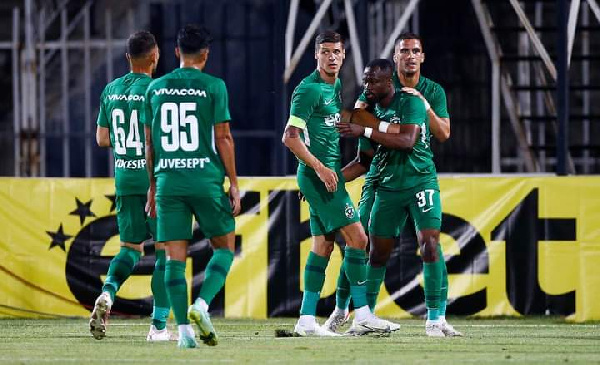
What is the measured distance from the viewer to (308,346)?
9.91 m

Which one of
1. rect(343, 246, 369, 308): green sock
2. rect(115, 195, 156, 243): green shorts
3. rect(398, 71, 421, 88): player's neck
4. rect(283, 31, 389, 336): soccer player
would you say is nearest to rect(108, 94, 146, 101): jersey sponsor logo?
rect(115, 195, 156, 243): green shorts

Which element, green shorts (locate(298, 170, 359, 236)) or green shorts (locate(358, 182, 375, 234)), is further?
green shorts (locate(358, 182, 375, 234))

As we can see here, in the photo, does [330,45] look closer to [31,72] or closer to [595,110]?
[31,72]

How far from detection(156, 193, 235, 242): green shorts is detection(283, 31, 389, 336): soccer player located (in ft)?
3.78

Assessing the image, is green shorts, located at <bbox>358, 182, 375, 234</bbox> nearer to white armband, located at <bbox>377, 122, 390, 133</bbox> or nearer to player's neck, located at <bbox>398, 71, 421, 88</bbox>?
white armband, located at <bbox>377, 122, 390, 133</bbox>

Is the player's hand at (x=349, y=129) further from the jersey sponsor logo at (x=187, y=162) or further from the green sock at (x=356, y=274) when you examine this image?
the jersey sponsor logo at (x=187, y=162)

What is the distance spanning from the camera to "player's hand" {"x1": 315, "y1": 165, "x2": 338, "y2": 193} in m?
10.6

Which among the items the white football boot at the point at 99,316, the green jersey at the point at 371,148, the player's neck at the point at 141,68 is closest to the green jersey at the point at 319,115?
the green jersey at the point at 371,148

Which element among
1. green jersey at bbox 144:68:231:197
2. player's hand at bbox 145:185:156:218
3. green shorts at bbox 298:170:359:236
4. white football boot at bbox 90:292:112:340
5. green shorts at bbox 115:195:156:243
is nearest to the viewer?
green jersey at bbox 144:68:231:197

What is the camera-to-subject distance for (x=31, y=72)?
61.2ft

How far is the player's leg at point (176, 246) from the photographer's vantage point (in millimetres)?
A: 9602

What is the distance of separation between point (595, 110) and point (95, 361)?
14521 mm

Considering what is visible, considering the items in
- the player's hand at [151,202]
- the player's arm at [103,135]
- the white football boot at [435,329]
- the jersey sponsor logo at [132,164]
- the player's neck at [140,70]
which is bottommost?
the white football boot at [435,329]

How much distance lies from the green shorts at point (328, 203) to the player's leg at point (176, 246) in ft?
4.54
